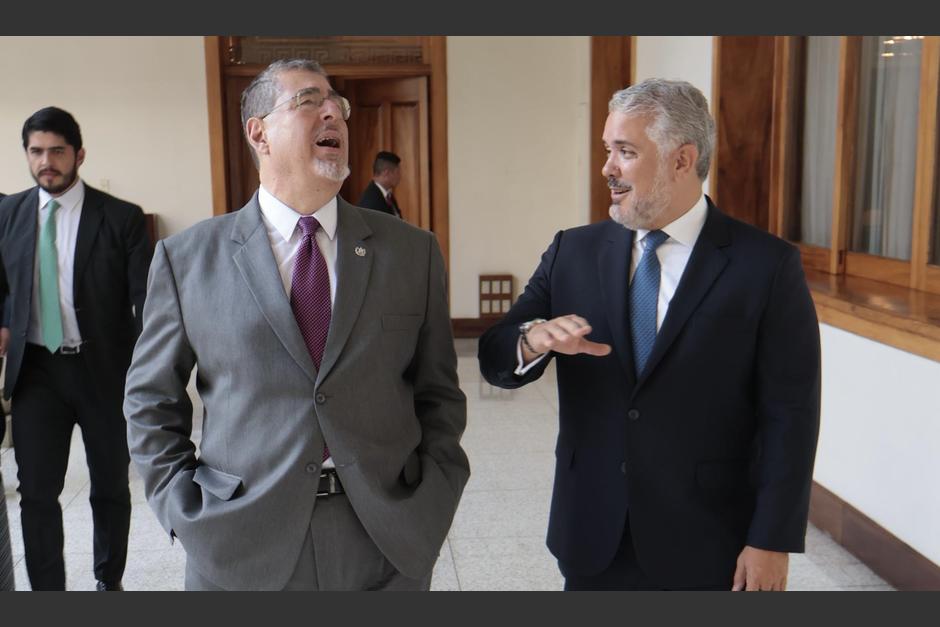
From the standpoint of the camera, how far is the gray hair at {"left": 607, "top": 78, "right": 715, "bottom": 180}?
1.94 metres

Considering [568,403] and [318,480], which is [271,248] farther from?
[568,403]

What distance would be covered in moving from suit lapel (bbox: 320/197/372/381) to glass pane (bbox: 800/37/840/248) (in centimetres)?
382

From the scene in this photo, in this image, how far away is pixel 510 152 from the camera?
386 inches

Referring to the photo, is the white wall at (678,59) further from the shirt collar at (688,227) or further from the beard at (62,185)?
the shirt collar at (688,227)

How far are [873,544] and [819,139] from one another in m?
2.39

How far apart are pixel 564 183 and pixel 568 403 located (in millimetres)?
7980

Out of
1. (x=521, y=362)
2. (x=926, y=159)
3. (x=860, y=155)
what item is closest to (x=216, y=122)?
(x=860, y=155)

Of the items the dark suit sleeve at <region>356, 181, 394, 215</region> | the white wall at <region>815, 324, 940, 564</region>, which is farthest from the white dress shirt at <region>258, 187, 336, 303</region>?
the dark suit sleeve at <region>356, 181, 394, 215</region>

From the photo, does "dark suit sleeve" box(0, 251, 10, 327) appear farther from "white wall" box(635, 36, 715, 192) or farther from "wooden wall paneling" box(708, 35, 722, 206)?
"wooden wall paneling" box(708, 35, 722, 206)

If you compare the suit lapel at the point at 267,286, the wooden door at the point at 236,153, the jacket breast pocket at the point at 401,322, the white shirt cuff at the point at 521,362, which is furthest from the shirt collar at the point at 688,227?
the wooden door at the point at 236,153

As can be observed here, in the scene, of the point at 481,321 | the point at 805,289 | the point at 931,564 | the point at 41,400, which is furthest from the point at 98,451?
the point at 481,321

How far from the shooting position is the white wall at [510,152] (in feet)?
31.7

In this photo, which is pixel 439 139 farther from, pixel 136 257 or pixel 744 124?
pixel 136 257

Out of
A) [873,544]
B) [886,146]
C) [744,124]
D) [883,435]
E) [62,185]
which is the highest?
[744,124]
